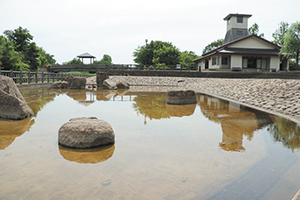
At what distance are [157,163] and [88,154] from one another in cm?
115

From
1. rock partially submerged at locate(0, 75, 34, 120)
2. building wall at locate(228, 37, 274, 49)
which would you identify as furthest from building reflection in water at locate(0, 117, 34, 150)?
building wall at locate(228, 37, 274, 49)

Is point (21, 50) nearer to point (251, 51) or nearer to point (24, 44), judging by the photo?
point (24, 44)

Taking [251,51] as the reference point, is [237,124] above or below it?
below

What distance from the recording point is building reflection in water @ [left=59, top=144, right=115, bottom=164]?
3.52m

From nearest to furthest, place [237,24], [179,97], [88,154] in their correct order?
1. [88,154]
2. [179,97]
3. [237,24]

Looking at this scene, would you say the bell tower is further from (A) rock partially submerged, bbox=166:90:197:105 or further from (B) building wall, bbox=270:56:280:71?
(A) rock partially submerged, bbox=166:90:197:105

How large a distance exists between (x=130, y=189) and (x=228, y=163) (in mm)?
1569

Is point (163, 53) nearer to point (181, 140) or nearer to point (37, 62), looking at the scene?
point (37, 62)

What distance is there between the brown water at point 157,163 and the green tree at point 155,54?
35.9 m

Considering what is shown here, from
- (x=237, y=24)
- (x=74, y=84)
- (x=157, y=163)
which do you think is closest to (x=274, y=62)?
(x=237, y=24)

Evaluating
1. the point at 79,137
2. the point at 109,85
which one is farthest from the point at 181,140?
the point at 109,85

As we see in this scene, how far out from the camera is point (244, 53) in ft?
96.5

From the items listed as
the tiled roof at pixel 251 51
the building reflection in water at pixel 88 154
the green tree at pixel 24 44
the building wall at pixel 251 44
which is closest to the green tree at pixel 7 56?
the green tree at pixel 24 44

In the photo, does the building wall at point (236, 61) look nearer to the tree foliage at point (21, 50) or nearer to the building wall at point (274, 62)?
the building wall at point (274, 62)
